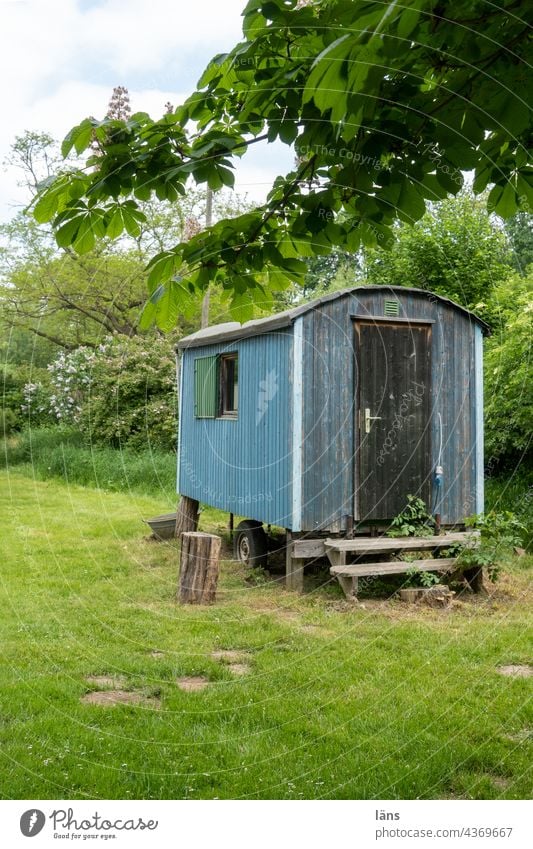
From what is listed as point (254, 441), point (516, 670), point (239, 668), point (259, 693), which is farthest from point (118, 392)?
point (516, 670)

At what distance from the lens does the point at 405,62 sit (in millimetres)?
2957

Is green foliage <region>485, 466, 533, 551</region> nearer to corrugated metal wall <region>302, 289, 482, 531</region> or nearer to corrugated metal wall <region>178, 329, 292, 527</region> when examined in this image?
corrugated metal wall <region>302, 289, 482, 531</region>

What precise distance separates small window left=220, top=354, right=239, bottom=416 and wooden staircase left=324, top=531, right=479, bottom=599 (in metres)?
2.59

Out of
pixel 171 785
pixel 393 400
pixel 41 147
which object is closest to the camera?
pixel 171 785

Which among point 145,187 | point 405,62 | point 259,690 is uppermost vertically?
point 405,62

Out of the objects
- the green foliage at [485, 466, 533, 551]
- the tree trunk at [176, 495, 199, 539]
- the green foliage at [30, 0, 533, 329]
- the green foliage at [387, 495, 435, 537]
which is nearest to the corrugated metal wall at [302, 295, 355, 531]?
the green foliage at [387, 495, 435, 537]

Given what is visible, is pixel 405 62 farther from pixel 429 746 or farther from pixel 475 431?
pixel 475 431

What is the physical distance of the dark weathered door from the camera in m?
8.45

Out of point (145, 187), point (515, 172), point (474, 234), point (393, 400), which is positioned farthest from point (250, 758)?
point (393, 400)

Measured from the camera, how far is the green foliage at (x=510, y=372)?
7723mm

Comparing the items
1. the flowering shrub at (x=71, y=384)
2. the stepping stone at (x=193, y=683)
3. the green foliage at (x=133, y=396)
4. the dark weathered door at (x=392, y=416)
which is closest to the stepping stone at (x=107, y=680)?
the stepping stone at (x=193, y=683)

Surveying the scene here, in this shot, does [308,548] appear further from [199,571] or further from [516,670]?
[516,670]

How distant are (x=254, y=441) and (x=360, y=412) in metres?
1.37
